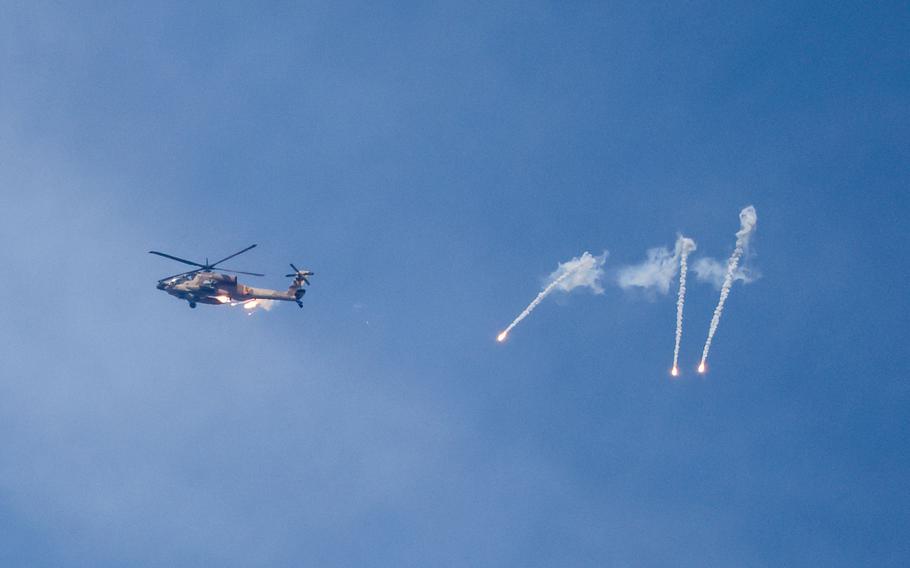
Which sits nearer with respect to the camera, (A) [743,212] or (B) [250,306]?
(A) [743,212]

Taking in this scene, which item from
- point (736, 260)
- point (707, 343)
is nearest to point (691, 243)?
point (736, 260)

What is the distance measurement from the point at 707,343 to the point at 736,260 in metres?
13.5

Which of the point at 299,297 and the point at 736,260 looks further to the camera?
the point at 299,297

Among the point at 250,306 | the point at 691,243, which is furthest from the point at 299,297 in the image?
the point at 691,243

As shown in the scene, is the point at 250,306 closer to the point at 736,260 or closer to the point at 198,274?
the point at 198,274

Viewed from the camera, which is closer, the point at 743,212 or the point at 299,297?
the point at 743,212

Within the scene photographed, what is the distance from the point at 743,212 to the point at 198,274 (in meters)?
60.1

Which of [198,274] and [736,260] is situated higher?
[736,260]

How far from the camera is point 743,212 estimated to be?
93688mm

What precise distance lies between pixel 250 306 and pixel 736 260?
55.3 meters

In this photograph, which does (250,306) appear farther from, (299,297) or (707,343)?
(707,343)

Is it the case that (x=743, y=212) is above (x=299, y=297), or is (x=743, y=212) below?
above

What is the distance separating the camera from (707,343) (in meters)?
104

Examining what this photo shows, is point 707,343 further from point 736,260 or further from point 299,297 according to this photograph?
point 299,297
